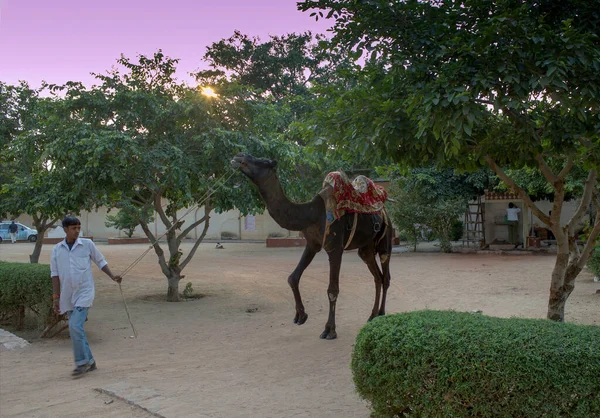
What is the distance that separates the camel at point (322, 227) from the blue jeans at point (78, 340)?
254 cm

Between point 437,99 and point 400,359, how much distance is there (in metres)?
1.88

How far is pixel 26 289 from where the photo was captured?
8.23 meters

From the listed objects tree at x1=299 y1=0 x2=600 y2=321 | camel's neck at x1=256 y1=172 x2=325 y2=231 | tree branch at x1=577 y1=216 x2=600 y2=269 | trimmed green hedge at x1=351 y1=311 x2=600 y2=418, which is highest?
tree at x1=299 y1=0 x2=600 y2=321

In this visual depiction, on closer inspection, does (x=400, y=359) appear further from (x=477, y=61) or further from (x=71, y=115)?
(x=71, y=115)

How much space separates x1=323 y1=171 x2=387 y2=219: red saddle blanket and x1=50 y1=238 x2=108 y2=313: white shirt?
3.10 m

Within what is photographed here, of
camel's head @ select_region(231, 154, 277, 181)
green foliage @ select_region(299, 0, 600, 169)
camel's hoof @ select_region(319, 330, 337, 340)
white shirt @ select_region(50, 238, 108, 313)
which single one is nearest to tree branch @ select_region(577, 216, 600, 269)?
green foliage @ select_region(299, 0, 600, 169)

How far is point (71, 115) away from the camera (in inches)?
416

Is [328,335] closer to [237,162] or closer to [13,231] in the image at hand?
[237,162]

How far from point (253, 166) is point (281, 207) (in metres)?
0.66

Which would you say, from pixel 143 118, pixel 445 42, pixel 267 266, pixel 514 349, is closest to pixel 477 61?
pixel 445 42

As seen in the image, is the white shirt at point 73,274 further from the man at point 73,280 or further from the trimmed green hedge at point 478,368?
the trimmed green hedge at point 478,368

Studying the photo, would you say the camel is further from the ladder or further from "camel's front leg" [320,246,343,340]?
the ladder

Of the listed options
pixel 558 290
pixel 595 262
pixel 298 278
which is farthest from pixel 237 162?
pixel 595 262

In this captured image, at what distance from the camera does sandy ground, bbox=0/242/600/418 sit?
4.92 metres
